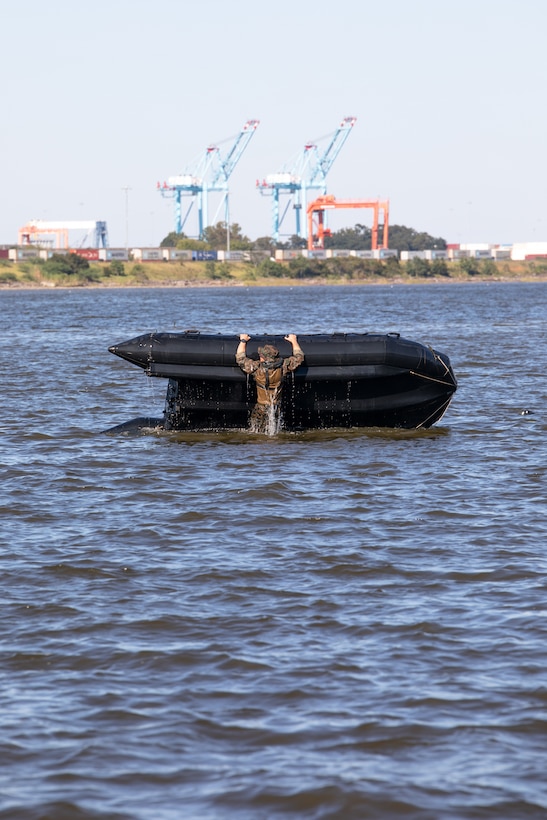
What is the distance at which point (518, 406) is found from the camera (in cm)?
2259

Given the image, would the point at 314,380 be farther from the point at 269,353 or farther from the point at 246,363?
the point at 246,363

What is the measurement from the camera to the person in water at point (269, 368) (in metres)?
17.0

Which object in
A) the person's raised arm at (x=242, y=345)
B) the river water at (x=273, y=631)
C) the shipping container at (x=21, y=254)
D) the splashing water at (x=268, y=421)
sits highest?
the shipping container at (x=21, y=254)

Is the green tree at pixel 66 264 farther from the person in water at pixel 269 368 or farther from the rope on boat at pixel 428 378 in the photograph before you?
the person in water at pixel 269 368

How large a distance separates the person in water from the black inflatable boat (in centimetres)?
15

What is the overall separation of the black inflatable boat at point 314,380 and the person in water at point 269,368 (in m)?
0.15

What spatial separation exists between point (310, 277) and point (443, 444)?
183 m

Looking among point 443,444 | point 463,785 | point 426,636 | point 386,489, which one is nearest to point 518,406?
point 443,444

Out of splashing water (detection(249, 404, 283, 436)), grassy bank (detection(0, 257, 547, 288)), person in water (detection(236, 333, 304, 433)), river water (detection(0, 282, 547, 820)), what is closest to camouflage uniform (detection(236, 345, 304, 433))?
person in water (detection(236, 333, 304, 433))

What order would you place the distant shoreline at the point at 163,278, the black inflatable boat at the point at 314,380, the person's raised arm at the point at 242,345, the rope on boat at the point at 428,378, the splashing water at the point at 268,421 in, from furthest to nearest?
1. the distant shoreline at the point at 163,278
2. the rope on boat at the point at 428,378
3. the splashing water at the point at 268,421
4. the black inflatable boat at the point at 314,380
5. the person's raised arm at the point at 242,345

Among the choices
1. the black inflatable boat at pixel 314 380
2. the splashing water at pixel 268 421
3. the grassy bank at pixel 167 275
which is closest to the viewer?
the black inflatable boat at pixel 314 380

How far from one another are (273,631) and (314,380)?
931 cm

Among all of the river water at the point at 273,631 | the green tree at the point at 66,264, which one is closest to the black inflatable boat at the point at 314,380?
the river water at the point at 273,631

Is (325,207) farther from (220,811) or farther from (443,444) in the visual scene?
(220,811)
